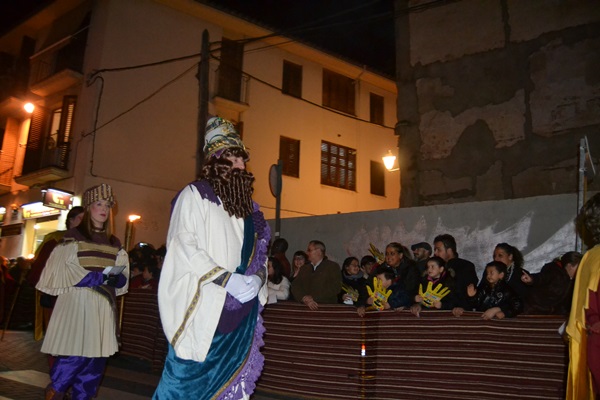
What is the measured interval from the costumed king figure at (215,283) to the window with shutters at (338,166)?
58.7 ft

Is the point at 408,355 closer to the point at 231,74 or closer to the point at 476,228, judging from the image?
the point at 476,228

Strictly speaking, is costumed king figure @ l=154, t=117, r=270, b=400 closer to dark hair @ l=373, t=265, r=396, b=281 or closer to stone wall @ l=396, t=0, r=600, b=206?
dark hair @ l=373, t=265, r=396, b=281

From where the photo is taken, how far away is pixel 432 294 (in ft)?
18.3

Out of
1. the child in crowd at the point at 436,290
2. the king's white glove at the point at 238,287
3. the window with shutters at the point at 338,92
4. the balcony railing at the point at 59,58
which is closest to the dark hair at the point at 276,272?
the child in crowd at the point at 436,290

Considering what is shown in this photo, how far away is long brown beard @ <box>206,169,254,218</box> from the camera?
10.3 ft

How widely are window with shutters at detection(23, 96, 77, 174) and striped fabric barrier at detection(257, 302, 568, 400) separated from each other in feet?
44.5

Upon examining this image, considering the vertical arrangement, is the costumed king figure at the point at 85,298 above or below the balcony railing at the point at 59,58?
below

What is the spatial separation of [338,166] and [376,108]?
3668 millimetres

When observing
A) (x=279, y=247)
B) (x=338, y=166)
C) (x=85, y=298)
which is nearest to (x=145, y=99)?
(x=338, y=166)

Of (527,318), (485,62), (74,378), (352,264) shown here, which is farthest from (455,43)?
(74,378)

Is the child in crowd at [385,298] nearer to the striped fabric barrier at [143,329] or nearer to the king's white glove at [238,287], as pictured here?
the king's white glove at [238,287]

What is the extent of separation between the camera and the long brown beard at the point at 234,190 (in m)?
3.14

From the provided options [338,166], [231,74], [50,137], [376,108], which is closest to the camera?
[50,137]

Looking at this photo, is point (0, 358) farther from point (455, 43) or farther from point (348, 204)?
point (348, 204)
